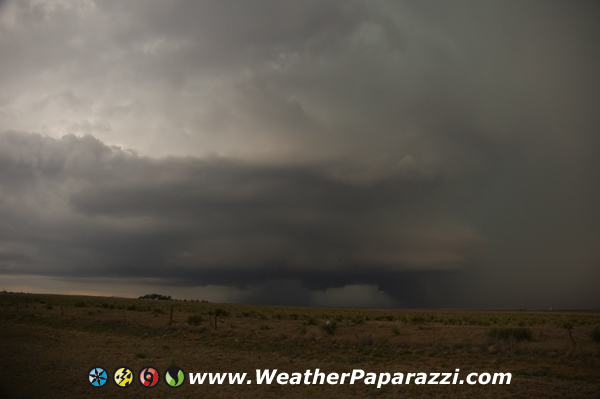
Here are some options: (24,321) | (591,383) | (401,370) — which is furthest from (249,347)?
(24,321)

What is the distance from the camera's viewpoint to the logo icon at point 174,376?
672 inches

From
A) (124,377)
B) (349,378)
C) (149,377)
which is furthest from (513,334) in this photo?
(124,377)

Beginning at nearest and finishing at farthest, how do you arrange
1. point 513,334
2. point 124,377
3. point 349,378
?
1. point 124,377
2. point 349,378
3. point 513,334

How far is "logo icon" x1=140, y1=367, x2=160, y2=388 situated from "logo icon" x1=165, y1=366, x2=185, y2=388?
1.62ft

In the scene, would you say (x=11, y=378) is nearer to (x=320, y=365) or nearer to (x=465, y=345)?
(x=320, y=365)

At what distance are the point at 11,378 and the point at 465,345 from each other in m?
26.7

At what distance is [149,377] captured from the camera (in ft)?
57.7

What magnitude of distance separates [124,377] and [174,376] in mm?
2122

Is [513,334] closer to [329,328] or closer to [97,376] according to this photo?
[329,328]

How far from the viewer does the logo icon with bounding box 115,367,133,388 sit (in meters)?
16.6

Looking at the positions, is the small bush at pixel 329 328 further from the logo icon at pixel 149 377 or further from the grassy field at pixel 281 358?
the logo icon at pixel 149 377

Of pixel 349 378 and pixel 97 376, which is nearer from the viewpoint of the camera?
pixel 97 376

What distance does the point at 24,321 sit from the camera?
39.0 meters

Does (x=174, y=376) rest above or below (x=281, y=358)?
above
